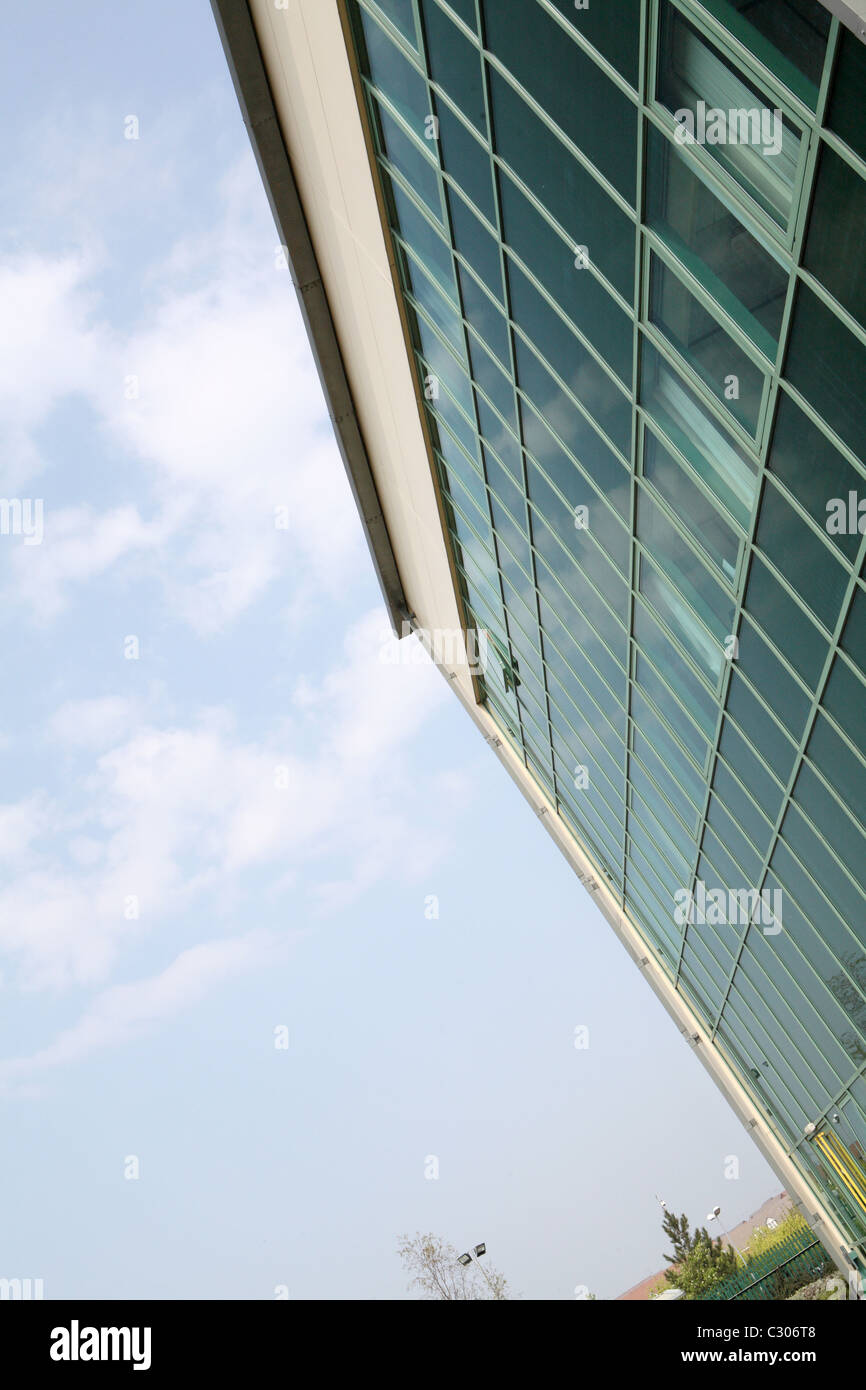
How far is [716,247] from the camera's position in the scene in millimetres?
7484

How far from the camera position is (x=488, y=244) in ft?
36.9

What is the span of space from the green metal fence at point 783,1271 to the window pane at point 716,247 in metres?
36.8

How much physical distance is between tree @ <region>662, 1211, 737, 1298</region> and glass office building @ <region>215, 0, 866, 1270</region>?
1366 inches

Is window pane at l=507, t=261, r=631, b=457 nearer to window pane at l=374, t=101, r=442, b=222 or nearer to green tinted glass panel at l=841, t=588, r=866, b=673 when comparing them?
window pane at l=374, t=101, r=442, b=222

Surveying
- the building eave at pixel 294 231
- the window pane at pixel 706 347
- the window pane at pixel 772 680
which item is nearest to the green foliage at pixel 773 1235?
the building eave at pixel 294 231

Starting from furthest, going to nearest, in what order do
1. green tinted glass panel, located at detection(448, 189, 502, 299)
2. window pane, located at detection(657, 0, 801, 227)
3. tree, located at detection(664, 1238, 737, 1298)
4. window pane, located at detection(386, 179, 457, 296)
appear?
tree, located at detection(664, 1238, 737, 1298) → window pane, located at detection(386, 179, 457, 296) → green tinted glass panel, located at detection(448, 189, 502, 299) → window pane, located at detection(657, 0, 801, 227)

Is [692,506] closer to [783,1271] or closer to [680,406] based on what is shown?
[680,406]

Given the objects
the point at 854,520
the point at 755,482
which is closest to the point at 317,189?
the point at 755,482

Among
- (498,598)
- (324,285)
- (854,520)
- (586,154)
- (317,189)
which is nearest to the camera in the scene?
(854,520)

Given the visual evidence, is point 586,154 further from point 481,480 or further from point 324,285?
point 324,285

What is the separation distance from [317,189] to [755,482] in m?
10.1

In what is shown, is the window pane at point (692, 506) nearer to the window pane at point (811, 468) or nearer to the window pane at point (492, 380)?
the window pane at point (811, 468)

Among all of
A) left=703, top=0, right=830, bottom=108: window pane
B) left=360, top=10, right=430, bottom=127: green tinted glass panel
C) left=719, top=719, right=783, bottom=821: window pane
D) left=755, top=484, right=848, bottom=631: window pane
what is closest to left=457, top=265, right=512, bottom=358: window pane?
left=360, top=10, right=430, bottom=127: green tinted glass panel

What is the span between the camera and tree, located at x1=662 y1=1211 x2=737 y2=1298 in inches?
1896
